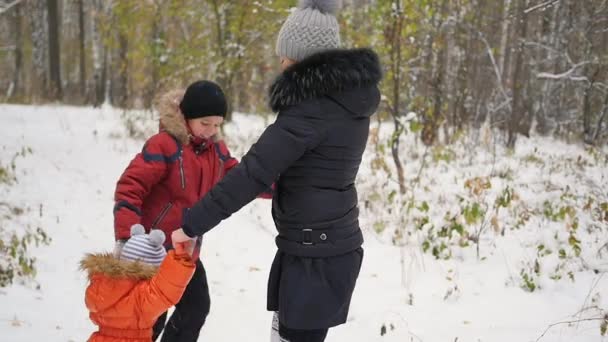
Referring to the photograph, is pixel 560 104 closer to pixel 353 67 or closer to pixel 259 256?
pixel 259 256

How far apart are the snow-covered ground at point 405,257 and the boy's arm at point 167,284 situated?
1716mm

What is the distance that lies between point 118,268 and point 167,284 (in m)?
0.24

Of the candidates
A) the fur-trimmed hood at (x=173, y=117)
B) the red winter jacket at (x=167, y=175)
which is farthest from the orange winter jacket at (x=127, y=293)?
the fur-trimmed hood at (x=173, y=117)

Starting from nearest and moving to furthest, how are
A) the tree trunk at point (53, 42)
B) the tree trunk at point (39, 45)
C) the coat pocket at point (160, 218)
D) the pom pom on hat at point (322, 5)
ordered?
the pom pom on hat at point (322, 5)
the coat pocket at point (160, 218)
the tree trunk at point (53, 42)
the tree trunk at point (39, 45)

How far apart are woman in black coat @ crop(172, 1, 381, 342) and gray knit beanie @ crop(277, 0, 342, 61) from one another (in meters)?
0.01

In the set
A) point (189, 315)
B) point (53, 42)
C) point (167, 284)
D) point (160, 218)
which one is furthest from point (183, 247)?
point (53, 42)

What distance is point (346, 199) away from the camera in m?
2.20

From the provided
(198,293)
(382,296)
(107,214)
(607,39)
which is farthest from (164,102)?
(607,39)

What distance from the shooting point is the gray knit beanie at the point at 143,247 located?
86.5 inches

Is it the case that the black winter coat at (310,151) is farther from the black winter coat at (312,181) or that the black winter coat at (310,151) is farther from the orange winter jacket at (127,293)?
the orange winter jacket at (127,293)

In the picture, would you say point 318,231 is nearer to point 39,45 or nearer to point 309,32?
point 309,32

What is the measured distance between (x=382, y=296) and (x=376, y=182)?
309 centimetres

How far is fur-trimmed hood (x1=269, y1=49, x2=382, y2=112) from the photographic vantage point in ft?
6.52

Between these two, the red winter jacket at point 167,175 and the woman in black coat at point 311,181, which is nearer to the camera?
the woman in black coat at point 311,181
